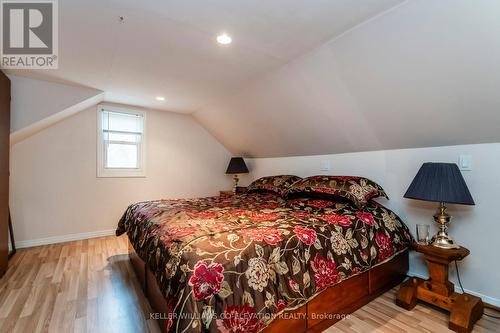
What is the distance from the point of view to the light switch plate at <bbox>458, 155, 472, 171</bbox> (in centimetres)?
208

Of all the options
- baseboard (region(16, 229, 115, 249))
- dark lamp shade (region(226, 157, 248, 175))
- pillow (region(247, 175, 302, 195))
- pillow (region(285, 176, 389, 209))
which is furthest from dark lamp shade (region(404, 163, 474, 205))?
baseboard (region(16, 229, 115, 249))

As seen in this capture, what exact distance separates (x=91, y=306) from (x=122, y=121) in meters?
2.89

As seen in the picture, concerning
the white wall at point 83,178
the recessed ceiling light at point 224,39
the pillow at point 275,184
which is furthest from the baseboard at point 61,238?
the recessed ceiling light at point 224,39

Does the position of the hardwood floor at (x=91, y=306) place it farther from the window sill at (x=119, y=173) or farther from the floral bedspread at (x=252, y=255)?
the window sill at (x=119, y=173)

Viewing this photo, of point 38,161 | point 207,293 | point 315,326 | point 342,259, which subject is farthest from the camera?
point 38,161

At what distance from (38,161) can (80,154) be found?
0.49 metres

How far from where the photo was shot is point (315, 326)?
5.30ft

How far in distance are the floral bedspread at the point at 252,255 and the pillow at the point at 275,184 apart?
90 centimetres

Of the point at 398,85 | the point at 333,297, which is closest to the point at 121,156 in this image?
the point at 333,297

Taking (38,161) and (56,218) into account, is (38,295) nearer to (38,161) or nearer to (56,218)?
(56,218)

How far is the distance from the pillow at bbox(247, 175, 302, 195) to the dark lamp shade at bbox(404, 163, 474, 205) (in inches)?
59.7

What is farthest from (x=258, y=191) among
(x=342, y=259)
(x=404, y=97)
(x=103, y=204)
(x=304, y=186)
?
(x=103, y=204)

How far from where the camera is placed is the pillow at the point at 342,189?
234 centimetres

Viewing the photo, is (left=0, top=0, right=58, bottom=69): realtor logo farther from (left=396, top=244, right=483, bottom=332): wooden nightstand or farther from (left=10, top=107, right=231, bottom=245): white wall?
(left=396, top=244, right=483, bottom=332): wooden nightstand
